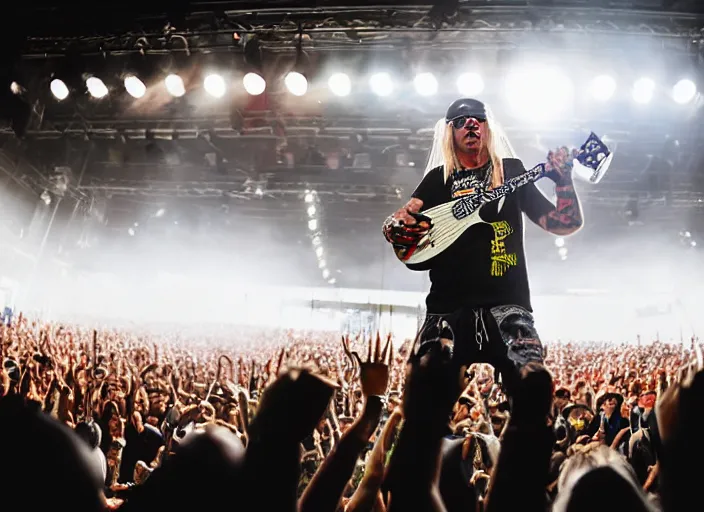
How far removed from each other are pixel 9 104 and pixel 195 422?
4.11m

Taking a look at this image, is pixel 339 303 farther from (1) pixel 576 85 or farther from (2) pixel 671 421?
(2) pixel 671 421

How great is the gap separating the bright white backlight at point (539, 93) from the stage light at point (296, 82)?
72.9 inches

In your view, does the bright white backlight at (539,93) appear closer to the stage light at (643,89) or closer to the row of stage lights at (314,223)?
the stage light at (643,89)

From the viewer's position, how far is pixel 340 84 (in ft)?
15.3

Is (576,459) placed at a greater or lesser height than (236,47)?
lesser

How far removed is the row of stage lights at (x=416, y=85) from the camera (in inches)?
169

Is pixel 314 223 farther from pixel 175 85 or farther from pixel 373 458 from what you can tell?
pixel 373 458

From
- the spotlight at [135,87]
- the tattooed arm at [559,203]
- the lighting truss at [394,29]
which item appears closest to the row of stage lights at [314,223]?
the lighting truss at [394,29]

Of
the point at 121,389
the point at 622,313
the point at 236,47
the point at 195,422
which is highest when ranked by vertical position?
the point at 236,47

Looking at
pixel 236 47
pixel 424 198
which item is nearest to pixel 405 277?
pixel 424 198

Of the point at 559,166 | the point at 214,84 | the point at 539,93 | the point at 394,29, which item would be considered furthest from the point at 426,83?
the point at 559,166

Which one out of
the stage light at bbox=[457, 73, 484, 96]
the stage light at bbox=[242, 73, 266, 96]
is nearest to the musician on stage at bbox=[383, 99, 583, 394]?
the stage light at bbox=[457, 73, 484, 96]

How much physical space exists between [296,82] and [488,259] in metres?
3.13

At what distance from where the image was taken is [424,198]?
246 centimetres
